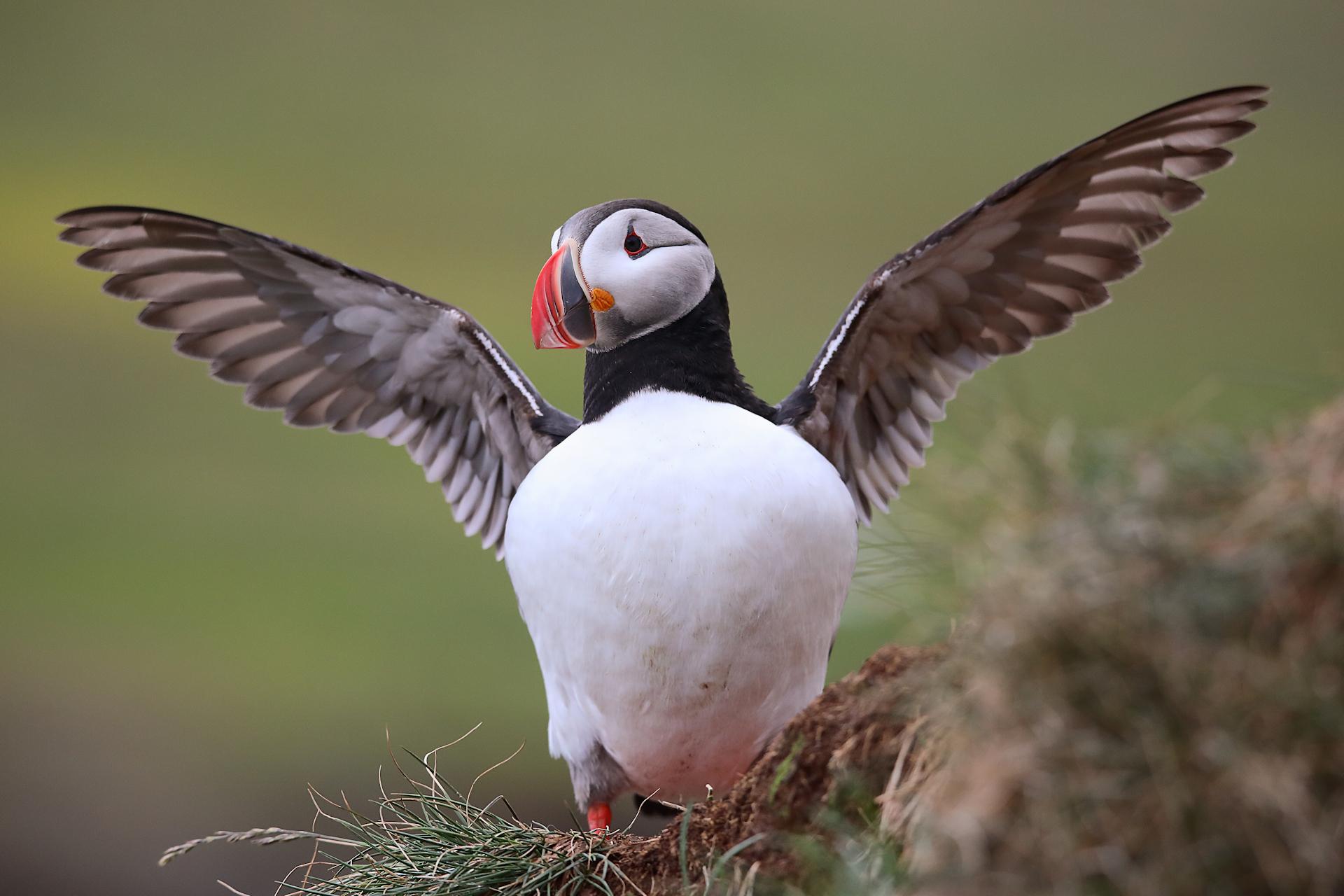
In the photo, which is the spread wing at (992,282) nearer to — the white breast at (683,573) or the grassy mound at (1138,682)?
the white breast at (683,573)

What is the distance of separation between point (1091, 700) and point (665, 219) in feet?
6.73

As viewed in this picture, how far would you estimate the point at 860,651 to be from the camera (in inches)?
159

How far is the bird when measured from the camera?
Answer: 8.93 ft

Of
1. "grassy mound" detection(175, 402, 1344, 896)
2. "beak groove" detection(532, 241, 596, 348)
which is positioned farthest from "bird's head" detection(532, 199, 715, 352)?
"grassy mound" detection(175, 402, 1344, 896)

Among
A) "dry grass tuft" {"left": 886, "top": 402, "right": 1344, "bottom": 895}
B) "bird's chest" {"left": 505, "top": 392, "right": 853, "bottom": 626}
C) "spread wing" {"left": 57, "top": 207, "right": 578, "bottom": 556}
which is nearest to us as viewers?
"dry grass tuft" {"left": 886, "top": 402, "right": 1344, "bottom": 895}

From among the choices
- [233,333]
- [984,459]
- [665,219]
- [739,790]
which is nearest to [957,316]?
[665,219]

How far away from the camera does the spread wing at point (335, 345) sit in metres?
3.34

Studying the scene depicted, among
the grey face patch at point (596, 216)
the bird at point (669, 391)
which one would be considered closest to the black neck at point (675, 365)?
the bird at point (669, 391)

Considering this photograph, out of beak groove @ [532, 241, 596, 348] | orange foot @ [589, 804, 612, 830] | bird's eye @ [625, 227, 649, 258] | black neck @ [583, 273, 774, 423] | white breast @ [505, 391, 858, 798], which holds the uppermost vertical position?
bird's eye @ [625, 227, 649, 258]

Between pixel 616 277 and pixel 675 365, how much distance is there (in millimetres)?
271

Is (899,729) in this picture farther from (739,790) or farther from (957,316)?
(957,316)

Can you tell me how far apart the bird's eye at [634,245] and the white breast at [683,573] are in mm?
366

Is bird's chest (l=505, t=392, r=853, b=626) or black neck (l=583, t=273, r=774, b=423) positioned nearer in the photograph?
bird's chest (l=505, t=392, r=853, b=626)

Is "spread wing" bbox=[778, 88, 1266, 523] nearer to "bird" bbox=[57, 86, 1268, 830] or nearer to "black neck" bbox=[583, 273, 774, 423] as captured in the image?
"bird" bbox=[57, 86, 1268, 830]
